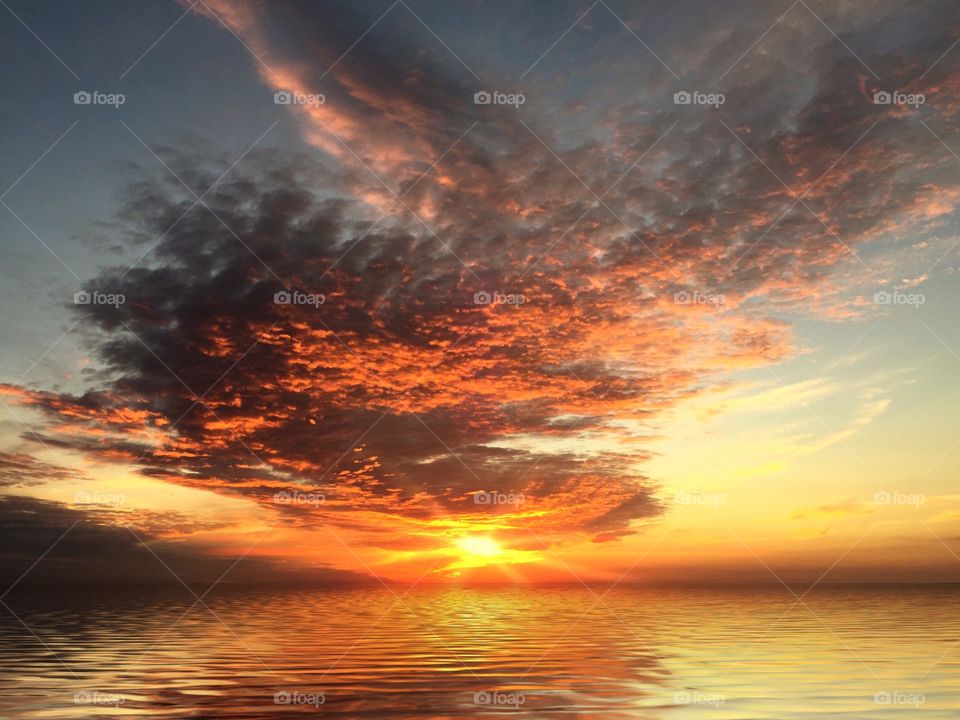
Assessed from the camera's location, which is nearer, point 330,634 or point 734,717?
point 734,717

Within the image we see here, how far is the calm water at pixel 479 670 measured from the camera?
1802 cm

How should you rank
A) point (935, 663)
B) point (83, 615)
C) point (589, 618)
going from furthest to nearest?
point (83, 615)
point (589, 618)
point (935, 663)

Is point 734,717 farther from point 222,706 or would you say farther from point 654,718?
point 222,706

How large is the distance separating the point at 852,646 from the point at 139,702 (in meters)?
26.1

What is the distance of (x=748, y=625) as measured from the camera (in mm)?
41531

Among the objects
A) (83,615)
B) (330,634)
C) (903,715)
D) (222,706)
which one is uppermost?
(83,615)

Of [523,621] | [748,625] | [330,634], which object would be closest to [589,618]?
[523,621]

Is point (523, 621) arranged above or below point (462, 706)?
above

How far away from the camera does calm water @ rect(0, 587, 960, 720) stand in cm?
1802

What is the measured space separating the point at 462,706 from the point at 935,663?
1758 centimetres

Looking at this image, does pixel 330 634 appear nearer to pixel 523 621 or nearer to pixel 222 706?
pixel 523 621

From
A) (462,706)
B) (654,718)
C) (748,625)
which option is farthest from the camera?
(748,625)

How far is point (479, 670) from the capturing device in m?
23.5

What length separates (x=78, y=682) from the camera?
2142cm
